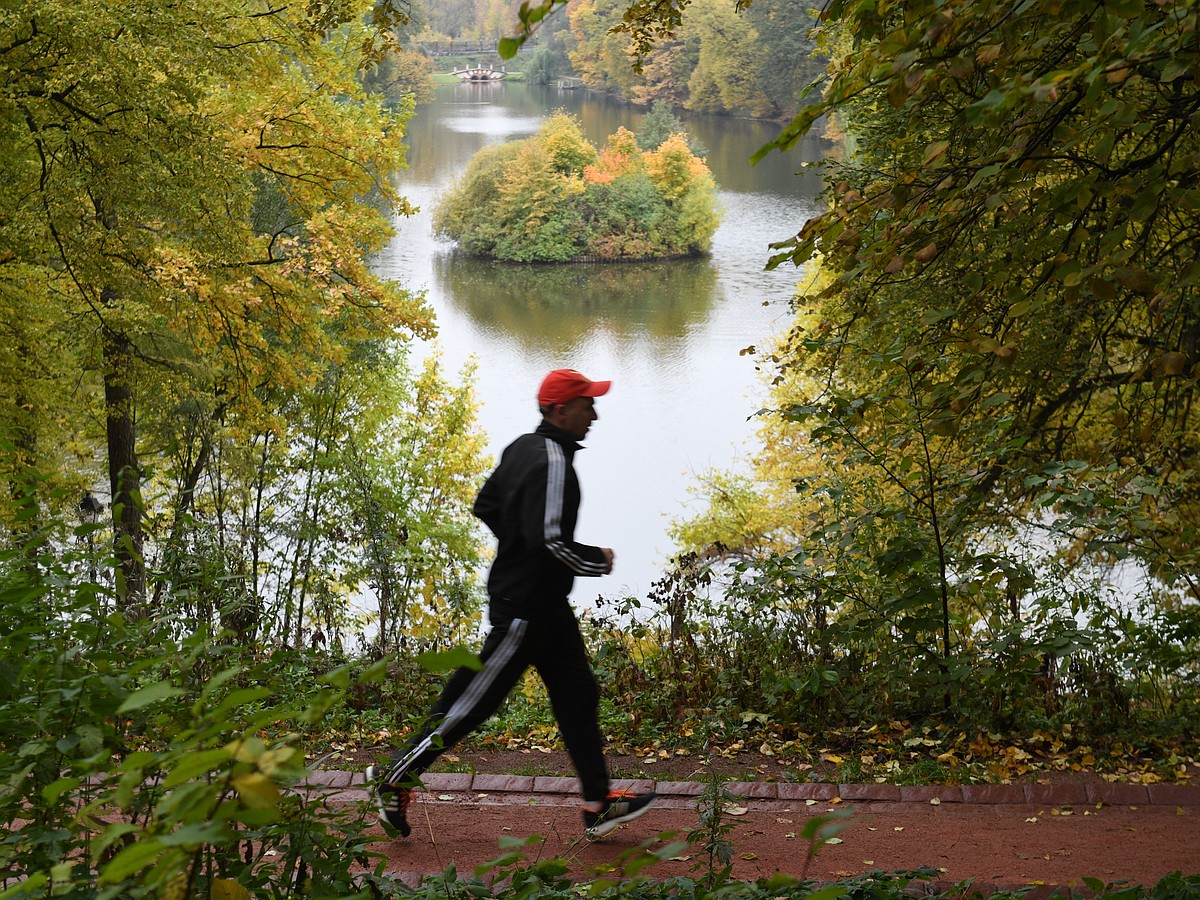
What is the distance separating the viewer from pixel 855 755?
18.2 ft

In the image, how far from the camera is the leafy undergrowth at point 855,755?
5.28 meters

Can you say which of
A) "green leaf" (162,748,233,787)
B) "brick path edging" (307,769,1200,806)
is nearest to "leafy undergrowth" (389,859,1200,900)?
"brick path edging" (307,769,1200,806)

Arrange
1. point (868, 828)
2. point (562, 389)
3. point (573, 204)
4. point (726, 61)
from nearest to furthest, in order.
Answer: point (562, 389) → point (868, 828) → point (573, 204) → point (726, 61)

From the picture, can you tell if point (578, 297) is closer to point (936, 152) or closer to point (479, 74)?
point (936, 152)

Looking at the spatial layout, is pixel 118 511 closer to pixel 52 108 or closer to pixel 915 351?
pixel 915 351

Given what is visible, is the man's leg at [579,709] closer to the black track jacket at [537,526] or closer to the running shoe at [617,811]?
the running shoe at [617,811]

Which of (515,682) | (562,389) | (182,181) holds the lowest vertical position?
(515,682)

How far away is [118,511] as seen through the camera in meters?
3.04

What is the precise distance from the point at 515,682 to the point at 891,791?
5.88ft

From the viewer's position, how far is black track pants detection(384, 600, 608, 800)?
13.8 ft

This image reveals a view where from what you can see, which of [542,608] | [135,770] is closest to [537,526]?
[542,608]

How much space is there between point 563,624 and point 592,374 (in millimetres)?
31012

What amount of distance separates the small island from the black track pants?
46621 millimetres

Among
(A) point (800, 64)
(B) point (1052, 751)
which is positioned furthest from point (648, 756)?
(A) point (800, 64)
